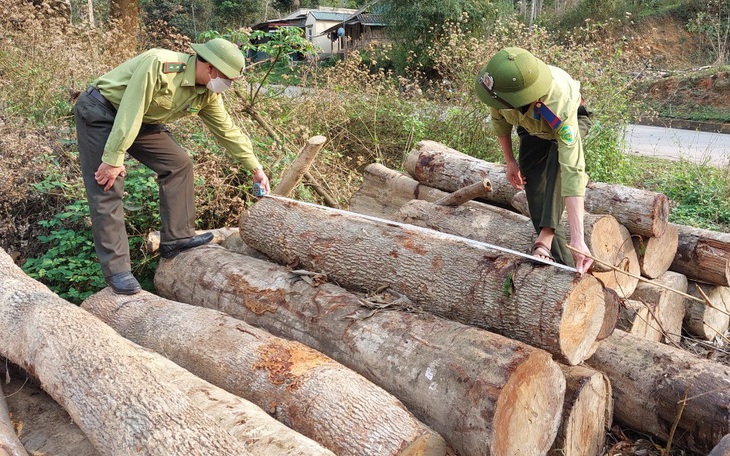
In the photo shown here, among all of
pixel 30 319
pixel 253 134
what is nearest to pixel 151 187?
pixel 253 134

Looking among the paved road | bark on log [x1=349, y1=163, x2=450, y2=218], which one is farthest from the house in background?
bark on log [x1=349, y1=163, x2=450, y2=218]

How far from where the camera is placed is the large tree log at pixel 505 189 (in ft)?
13.1

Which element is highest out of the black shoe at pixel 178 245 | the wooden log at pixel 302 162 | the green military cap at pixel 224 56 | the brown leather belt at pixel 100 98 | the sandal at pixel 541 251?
the green military cap at pixel 224 56

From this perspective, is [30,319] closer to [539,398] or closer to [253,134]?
[539,398]

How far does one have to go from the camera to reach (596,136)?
6551 mm

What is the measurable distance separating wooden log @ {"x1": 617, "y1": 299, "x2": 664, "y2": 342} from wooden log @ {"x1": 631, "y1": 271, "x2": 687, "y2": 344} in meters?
0.04

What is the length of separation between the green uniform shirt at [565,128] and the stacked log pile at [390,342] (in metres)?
0.45

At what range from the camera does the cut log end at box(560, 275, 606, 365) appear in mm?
2788

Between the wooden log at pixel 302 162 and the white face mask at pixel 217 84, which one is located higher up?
the white face mask at pixel 217 84

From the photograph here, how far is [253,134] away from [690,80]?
1415 centimetres

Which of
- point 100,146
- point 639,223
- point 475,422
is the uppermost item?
point 100,146

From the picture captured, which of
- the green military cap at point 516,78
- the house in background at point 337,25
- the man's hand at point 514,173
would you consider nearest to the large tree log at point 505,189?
the man's hand at point 514,173

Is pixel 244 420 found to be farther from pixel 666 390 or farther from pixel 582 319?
pixel 666 390

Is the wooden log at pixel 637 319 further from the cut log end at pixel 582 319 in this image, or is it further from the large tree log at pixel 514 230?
the cut log end at pixel 582 319
